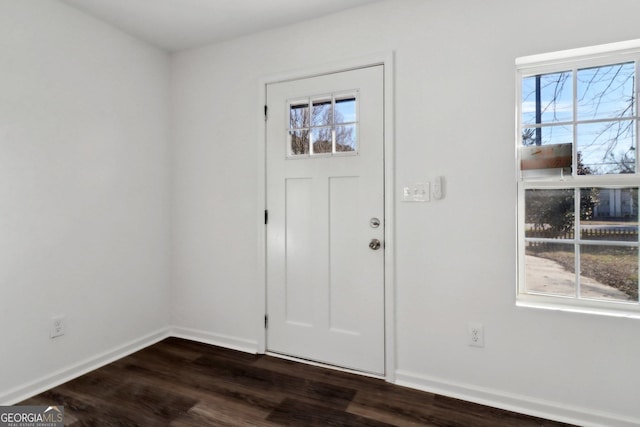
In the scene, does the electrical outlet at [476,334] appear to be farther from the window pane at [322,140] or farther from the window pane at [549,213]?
the window pane at [322,140]

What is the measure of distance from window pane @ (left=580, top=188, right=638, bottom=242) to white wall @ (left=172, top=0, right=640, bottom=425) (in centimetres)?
40

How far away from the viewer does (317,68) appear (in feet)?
8.13

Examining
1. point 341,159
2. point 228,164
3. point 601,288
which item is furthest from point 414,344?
point 228,164

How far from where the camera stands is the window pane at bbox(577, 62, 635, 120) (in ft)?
6.14

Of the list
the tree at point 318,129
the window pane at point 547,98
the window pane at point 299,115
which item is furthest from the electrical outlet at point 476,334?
the window pane at point 299,115

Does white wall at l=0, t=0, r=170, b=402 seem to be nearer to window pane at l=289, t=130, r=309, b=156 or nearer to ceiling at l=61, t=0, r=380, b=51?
ceiling at l=61, t=0, r=380, b=51

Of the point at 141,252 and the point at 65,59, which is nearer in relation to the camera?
the point at 65,59

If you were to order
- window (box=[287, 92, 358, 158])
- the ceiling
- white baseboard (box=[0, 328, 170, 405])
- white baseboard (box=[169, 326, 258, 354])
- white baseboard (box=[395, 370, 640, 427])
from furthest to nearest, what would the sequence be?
white baseboard (box=[169, 326, 258, 354]) < window (box=[287, 92, 358, 158]) < the ceiling < white baseboard (box=[0, 328, 170, 405]) < white baseboard (box=[395, 370, 640, 427])

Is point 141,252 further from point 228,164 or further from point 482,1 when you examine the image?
point 482,1

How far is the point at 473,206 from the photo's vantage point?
2068 millimetres

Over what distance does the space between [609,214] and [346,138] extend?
1.58 metres

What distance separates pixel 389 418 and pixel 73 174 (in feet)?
8.27

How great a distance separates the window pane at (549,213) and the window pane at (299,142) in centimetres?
148

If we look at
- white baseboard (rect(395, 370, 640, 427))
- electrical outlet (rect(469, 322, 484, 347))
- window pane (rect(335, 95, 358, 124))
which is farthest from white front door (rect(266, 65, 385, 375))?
electrical outlet (rect(469, 322, 484, 347))
